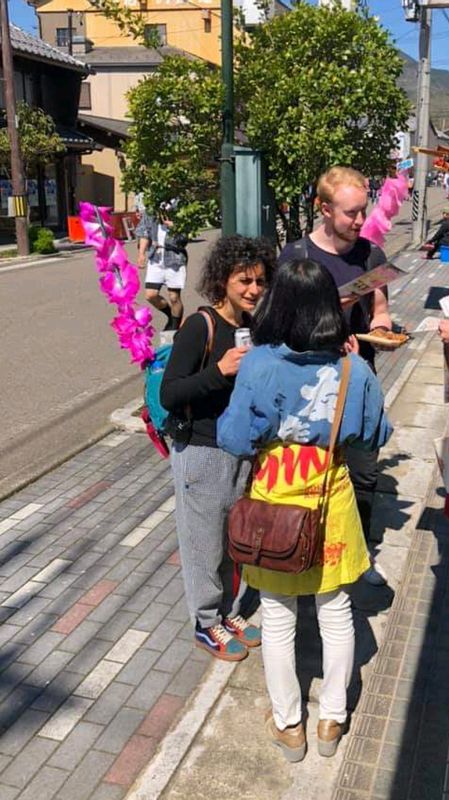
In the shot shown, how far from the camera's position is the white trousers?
271cm

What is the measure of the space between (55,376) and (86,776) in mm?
6285

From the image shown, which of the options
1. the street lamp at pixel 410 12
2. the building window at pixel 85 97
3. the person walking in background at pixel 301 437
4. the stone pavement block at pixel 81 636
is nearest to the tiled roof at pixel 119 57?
the building window at pixel 85 97

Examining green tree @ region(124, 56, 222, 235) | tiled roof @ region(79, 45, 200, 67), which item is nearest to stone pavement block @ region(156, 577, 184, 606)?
green tree @ region(124, 56, 222, 235)

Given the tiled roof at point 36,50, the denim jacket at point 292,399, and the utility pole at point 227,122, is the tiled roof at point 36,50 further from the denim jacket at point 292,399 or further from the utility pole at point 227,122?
the denim jacket at point 292,399

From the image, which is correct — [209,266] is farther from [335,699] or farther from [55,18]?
[55,18]

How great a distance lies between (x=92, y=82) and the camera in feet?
134

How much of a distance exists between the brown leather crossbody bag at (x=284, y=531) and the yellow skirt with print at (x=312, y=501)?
0.12 ft

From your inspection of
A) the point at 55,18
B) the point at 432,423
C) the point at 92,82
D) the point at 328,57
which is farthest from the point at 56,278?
the point at 55,18

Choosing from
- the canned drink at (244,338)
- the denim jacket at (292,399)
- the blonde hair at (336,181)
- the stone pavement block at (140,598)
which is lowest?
the stone pavement block at (140,598)

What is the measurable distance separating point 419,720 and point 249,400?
1.46 metres

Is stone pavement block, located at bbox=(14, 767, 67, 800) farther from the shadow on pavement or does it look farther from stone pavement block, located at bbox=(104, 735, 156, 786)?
the shadow on pavement

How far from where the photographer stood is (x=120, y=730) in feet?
9.80

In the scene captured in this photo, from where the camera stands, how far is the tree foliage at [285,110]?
13.9ft

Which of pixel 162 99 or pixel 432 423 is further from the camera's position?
pixel 432 423
